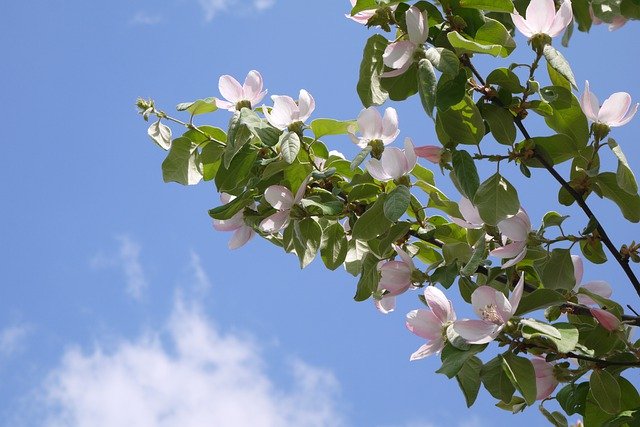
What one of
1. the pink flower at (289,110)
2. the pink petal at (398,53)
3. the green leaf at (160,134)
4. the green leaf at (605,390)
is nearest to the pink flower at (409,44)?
the pink petal at (398,53)

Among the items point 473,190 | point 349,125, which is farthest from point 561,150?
point 349,125

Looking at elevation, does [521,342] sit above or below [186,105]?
below

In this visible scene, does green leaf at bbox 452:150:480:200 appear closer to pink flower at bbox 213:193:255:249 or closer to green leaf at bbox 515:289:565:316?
green leaf at bbox 515:289:565:316

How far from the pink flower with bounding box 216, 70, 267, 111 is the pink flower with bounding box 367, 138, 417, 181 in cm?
35

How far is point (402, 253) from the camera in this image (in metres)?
1.57

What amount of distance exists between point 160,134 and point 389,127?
50 cm

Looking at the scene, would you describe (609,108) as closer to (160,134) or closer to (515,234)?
(515,234)

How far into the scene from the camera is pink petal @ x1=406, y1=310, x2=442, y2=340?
4.65ft

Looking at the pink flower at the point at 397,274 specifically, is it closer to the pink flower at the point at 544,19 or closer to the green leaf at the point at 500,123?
the green leaf at the point at 500,123

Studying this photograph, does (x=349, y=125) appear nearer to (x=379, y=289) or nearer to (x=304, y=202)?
(x=304, y=202)

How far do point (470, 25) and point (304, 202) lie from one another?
1.46 ft

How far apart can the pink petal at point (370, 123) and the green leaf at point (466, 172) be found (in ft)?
0.62

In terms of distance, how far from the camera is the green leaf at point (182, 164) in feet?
5.61

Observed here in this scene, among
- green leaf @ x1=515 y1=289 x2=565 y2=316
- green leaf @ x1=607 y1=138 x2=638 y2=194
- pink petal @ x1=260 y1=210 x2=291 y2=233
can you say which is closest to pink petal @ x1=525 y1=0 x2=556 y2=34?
green leaf @ x1=607 y1=138 x2=638 y2=194
